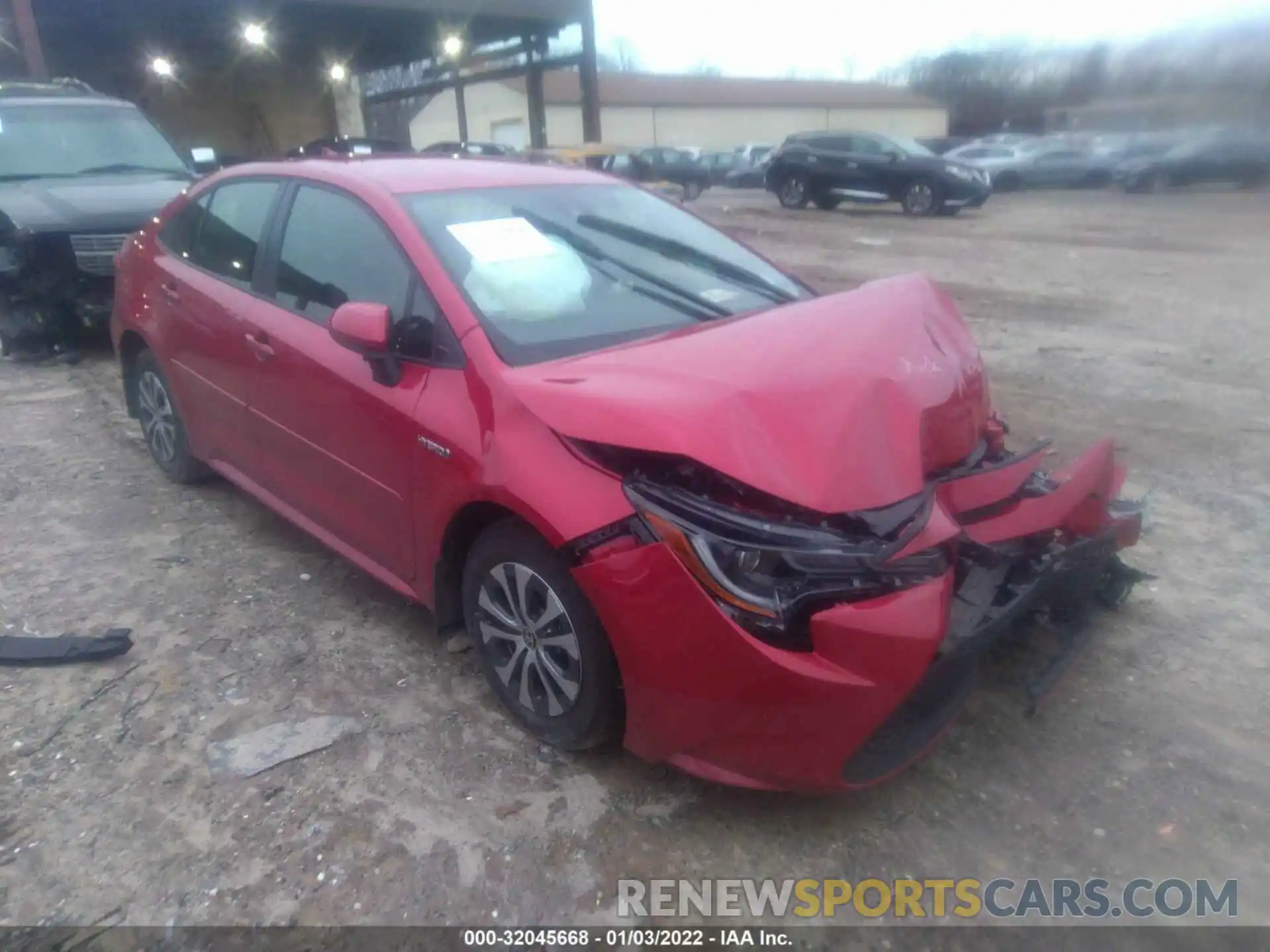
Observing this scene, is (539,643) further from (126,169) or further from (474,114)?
(474,114)

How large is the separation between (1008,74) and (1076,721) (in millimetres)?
8636

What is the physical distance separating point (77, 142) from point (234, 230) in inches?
218

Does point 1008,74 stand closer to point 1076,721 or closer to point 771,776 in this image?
point 1076,721

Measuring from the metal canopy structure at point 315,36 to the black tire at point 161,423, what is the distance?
12.1 metres

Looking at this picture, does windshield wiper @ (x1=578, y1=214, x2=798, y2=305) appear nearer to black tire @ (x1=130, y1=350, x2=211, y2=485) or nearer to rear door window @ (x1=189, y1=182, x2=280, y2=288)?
rear door window @ (x1=189, y1=182, x2=280, y2=288)

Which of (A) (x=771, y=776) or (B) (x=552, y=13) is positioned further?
(B) (x=552, y=13)

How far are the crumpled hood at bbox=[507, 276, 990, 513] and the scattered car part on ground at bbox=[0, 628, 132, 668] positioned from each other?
6.14ft

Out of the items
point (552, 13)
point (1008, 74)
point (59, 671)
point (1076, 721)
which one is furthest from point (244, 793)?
point (552, 13)

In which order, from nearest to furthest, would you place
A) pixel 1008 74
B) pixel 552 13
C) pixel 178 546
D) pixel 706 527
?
pixel 706 527, pixel 178 546, pixel 1008 74, pixel 552 13

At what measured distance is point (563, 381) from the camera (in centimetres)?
264

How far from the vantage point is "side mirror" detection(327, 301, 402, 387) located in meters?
2.90

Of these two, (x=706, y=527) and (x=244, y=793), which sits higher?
(x=706, y=527)

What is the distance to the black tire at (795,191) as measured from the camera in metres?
19.4

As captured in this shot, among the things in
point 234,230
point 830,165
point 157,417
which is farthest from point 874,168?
point 234,230
